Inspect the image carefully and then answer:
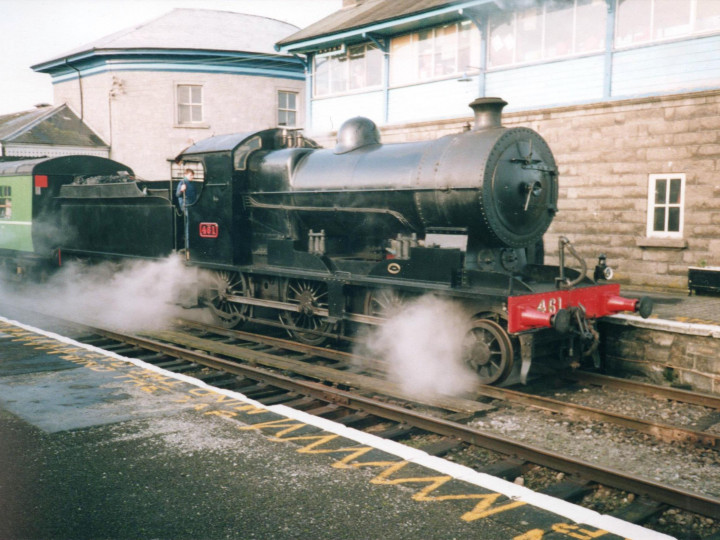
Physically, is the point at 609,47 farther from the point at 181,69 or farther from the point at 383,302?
the point at 181,69

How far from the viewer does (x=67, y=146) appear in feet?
70.9

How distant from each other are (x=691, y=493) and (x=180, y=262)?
25.6 feet

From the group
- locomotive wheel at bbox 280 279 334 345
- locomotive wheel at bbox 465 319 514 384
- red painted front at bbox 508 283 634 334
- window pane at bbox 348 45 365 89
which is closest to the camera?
red painted front at bbox 508 283 634 334

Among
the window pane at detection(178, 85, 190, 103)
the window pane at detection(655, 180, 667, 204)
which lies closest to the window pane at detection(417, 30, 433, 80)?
the window pane at detection(655, 180, 667, 204)

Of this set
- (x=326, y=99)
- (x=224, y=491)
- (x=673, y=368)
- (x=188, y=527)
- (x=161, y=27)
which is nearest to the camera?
(x=188, y=527)

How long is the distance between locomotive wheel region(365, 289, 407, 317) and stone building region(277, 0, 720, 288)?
602 cm

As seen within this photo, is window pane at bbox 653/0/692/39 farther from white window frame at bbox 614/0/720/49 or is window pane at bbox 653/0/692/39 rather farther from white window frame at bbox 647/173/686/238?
white window frame at bbox 647/173/686/238

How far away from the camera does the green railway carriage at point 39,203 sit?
1322 cm

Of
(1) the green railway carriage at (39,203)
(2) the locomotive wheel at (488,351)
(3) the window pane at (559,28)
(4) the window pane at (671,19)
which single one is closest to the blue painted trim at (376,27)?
(3) the window pane at (559,28)

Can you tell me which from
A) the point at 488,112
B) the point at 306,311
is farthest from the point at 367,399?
the point at 488,112

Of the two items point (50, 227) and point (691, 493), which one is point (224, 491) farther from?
point (50, 227)

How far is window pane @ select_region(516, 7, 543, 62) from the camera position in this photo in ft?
41.6

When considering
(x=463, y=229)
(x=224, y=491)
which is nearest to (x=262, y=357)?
(x=463, y=229)

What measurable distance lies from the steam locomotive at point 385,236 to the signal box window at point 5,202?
5350 mm
